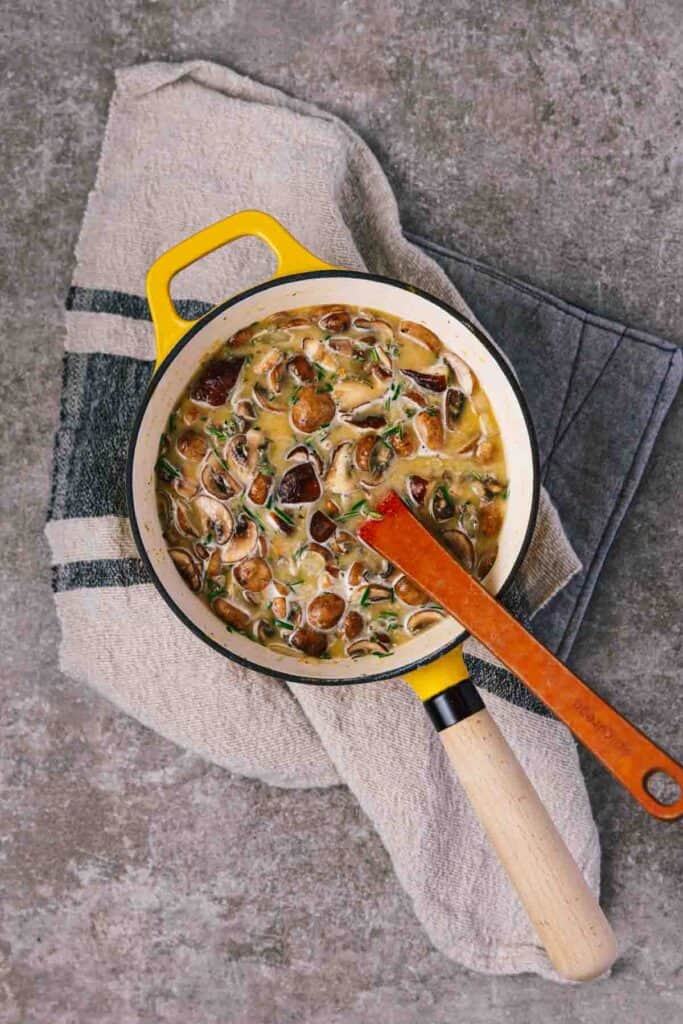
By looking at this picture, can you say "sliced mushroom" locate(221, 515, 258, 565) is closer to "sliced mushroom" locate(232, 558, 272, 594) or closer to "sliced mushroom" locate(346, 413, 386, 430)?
"sliced mushroom" locate(232, 558, 272, 594)

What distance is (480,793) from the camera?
1.64 metres

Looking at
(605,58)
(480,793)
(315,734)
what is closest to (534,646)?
(480,793)

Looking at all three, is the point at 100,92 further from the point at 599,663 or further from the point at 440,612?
the point at 599,663

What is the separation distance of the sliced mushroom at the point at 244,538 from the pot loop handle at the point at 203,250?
1.07 feet

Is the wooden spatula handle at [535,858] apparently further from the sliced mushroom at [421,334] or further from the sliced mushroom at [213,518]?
the sliced mushroom at [421,334]

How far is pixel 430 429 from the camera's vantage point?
71.5 inches

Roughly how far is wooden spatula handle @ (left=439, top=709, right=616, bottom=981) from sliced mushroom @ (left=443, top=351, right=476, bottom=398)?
602mm

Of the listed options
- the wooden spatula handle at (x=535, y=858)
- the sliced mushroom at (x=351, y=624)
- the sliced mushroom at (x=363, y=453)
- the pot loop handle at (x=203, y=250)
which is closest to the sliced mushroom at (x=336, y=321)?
the pot loop handle at (x=203, y=250)

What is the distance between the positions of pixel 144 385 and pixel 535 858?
117 cm

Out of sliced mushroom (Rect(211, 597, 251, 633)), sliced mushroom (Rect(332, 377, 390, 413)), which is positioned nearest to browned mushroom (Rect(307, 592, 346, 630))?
sliced mushroom (Rect(211, 597, 251, 633))

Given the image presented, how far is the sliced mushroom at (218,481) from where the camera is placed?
1.83 metres

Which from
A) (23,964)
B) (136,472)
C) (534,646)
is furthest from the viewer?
(23,964)

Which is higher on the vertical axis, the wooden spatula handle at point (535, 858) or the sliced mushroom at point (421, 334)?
the sliced mushroom at point (421, 334)

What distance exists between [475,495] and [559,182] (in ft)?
2.63
